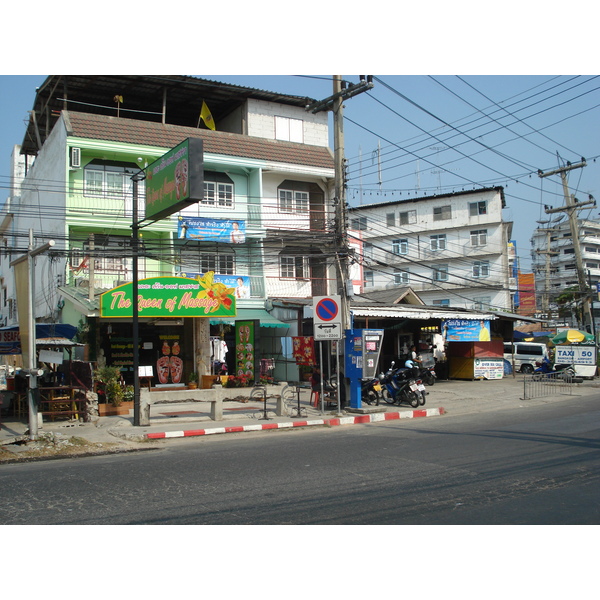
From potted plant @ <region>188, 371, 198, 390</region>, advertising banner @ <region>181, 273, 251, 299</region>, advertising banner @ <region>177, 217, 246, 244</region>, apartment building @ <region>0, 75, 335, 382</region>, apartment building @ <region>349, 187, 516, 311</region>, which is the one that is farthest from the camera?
apartment building @ <region>349, 187, 516, 311</region>

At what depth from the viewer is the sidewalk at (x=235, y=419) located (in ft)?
41.0

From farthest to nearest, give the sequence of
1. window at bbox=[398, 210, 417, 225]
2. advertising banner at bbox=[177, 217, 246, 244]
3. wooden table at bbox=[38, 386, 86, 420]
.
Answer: window at bbox=[398, 210, 417, 225] → advertising banner at bbox=[177, 217, 246, 244] → wooden table at bbox=[38, 386, 86, 420]

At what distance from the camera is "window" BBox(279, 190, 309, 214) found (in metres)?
27.2

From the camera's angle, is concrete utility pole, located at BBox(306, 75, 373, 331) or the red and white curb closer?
the red and white curb

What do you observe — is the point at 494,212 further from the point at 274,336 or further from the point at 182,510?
the point at 182,510

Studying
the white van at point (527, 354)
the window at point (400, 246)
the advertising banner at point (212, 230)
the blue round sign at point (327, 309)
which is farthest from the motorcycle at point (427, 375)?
the window at point (400, 246)

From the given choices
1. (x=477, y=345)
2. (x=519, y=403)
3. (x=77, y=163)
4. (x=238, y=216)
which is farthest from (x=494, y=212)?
(x=77, y=163)

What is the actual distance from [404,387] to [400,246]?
3574 cm

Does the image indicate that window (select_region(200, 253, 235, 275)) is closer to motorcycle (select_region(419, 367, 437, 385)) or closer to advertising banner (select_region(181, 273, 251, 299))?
advertising banner (select_region(181, 273, 251, 299))

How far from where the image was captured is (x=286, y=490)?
7.22 metres

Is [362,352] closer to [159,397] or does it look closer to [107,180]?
[159,397]

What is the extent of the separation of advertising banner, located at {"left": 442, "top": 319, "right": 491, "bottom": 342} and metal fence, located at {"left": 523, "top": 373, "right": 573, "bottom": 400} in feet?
8.70

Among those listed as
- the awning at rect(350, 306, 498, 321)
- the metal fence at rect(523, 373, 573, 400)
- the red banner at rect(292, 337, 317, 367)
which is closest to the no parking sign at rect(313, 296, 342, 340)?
the awning at rect(350, 306, 498, 321)

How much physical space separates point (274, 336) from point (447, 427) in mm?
13067
